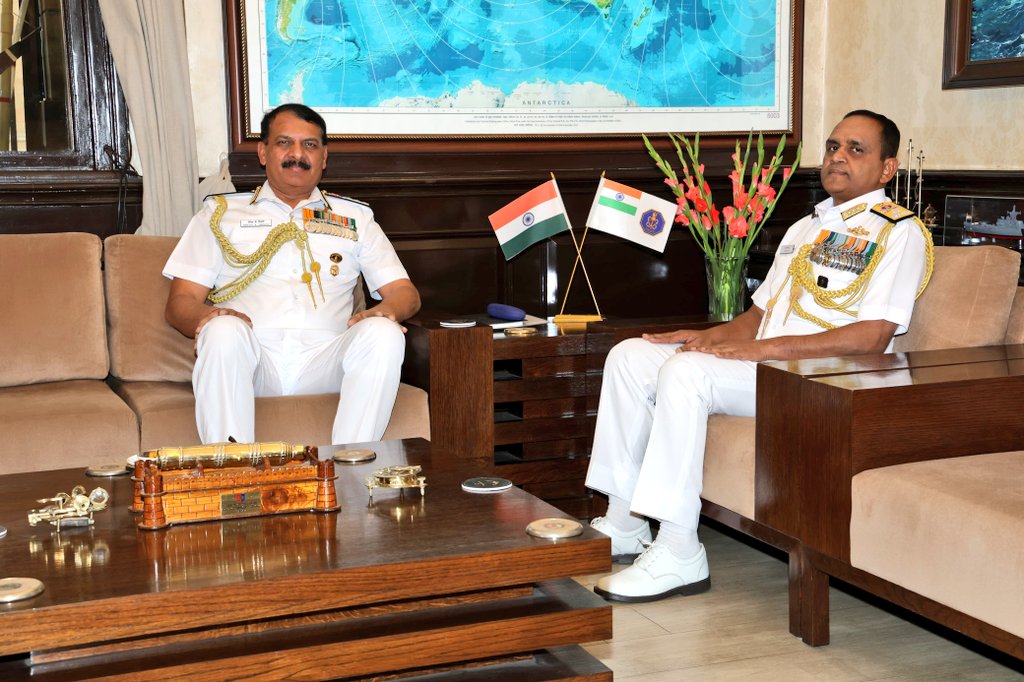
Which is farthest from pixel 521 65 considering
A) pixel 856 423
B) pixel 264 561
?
pixel 264 561

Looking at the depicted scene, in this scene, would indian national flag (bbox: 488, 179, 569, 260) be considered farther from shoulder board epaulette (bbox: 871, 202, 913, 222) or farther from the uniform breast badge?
shoulder board epaulette (bbox: 871, 202, 913, 222)

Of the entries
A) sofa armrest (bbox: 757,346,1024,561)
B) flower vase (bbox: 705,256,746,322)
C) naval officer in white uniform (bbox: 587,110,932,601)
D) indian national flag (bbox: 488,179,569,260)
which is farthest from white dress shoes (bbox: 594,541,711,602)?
indian national flag (bbox: 488,179,569,260)

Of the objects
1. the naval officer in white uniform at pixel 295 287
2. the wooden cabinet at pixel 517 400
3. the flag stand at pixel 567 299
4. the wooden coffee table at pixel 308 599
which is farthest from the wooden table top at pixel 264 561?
the flag stand at pixel 567 299

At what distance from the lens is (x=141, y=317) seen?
3.27 m

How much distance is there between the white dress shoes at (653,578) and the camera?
2715mm

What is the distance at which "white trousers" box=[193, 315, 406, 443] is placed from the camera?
287 centimetres

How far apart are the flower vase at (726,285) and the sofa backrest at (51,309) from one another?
72.3 inches

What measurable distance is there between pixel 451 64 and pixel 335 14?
1.37ft

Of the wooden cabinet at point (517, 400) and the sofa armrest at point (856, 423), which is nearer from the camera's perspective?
the sofa armrest at point (856, 423)

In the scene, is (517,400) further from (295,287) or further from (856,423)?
(856,423)

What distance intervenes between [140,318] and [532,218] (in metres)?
1.25

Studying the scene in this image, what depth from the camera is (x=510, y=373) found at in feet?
11.0

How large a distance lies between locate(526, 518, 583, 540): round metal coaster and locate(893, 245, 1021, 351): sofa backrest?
4.42 ft

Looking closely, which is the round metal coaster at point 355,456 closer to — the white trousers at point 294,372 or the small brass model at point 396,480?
the small brass model at point 396,480
